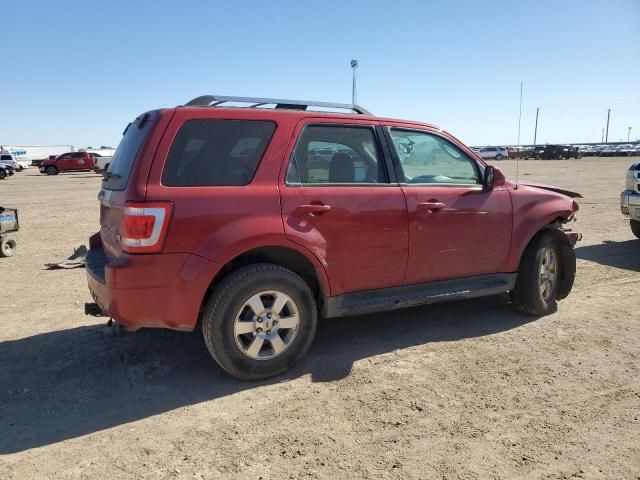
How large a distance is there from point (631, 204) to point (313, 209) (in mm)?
7060

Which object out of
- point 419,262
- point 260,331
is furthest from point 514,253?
point 260,331

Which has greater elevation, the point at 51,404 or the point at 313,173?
the point at 313,173

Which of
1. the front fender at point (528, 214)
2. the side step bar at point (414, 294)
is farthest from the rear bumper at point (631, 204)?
the side step bar at point (414, 294)

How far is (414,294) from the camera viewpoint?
426cm

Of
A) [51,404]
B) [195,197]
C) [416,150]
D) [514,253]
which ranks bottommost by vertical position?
[51,404]

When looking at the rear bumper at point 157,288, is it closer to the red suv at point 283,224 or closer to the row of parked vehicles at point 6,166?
the red suv at point 283,224

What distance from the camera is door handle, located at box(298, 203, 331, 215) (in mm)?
3666

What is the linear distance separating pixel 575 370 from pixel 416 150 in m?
2.19

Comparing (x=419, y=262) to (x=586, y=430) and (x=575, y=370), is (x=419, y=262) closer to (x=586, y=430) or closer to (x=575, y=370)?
(x=575, y=370)

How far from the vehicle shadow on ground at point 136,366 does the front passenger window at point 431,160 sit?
55.2 inches

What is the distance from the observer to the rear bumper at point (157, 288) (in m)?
3.23

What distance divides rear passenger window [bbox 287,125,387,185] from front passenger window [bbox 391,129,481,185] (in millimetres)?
272

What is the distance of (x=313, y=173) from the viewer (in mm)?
3840

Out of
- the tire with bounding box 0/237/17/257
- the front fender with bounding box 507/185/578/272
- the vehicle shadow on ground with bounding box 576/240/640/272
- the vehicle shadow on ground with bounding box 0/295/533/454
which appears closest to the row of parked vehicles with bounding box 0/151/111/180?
the tire with bounding box 0/237/17/257
